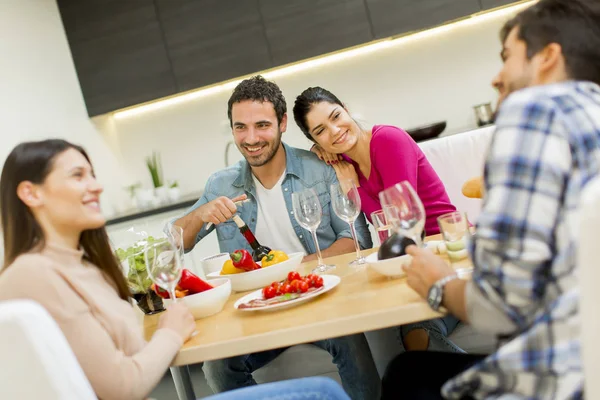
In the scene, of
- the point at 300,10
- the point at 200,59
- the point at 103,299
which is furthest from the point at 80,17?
the point at 103,299

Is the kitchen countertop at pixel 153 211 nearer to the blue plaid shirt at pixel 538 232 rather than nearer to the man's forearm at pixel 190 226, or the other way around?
the man's forearm at pixel 190 226

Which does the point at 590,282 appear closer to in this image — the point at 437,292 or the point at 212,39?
the point at 437,292

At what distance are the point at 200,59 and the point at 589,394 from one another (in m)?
3.84

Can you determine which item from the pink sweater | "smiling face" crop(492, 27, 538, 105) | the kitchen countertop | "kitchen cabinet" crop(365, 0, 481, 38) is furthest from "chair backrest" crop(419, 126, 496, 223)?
the kitchen countertop

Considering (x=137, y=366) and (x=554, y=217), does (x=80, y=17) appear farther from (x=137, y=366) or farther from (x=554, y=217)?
(x=554, y=217)

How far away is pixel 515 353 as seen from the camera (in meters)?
0.93

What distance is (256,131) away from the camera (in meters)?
2.38

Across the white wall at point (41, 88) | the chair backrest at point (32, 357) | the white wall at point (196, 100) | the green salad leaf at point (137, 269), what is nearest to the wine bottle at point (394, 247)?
the green salad leaf at point (137, 269)

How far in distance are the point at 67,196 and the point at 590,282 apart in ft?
3.30

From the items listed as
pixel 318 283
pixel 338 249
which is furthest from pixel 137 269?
pixel 338 249

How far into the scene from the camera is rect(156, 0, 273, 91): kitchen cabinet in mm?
4246

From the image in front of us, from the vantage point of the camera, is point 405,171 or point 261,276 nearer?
point 261,276

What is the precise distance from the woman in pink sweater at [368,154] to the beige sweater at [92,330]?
3.74 ft

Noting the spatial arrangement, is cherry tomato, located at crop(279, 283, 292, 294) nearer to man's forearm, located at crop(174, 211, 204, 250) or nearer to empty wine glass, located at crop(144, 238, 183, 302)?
empty wine glass, located at crop(144, 238, 183, 302)
